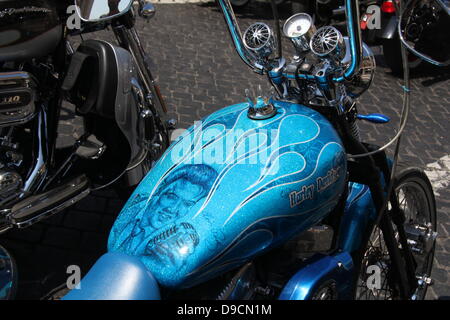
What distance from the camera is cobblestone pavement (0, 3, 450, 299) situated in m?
3.09

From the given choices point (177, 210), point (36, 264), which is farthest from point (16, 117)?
point (177, 210)

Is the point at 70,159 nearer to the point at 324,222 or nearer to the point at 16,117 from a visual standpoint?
the point at 16,117

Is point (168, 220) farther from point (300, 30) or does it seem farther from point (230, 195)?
point (300, 30)

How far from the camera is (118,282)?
4.54 ft

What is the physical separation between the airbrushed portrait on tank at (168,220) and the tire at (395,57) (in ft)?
16.6

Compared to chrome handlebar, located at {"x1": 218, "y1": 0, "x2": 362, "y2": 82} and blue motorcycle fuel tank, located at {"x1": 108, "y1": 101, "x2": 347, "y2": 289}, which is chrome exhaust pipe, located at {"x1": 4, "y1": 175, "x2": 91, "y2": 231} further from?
chrome handlebar, located at {"x1": 218, "y1": 0, "x2": 362, "y2": 82}

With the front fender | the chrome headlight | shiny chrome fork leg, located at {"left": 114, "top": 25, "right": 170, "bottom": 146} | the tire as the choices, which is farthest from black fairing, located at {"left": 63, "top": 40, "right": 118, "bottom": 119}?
the tire

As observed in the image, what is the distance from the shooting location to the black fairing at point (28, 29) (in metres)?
2.51

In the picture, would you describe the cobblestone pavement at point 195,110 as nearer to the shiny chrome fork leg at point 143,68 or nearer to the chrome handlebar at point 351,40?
the shiny chrome fork leg at point 143,68

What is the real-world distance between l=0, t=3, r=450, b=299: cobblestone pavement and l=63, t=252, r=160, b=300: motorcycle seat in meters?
1.55

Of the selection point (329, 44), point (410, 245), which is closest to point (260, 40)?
point (329, 44)

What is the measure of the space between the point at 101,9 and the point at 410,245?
76.8 inches

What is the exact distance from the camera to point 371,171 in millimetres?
2002

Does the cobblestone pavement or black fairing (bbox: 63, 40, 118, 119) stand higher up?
black fairing (bbox: 63, 40, 118, 119)
